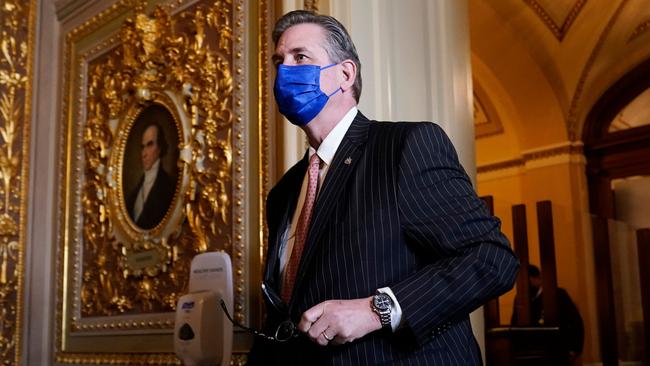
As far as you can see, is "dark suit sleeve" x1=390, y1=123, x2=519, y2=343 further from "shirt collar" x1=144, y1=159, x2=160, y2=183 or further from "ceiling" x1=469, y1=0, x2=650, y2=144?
"ceiling" x1=469, y1=0, x2=650, y2=144

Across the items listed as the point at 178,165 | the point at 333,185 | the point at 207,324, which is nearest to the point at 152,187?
the point at 178,165

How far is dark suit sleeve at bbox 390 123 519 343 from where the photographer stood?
169 centimetres

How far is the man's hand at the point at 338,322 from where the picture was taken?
166cm

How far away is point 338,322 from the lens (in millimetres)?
1653

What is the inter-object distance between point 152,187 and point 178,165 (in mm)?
274

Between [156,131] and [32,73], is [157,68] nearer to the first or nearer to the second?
[156,131]

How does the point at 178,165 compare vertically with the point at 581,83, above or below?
below

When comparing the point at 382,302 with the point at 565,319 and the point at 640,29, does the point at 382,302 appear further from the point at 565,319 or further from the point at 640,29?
the point at 640,29

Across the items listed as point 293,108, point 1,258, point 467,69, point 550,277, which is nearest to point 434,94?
point 467,69

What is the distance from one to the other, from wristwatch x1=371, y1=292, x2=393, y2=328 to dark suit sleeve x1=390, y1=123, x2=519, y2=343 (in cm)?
2

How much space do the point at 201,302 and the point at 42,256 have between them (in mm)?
1990

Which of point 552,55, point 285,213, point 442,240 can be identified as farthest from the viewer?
point 552,55

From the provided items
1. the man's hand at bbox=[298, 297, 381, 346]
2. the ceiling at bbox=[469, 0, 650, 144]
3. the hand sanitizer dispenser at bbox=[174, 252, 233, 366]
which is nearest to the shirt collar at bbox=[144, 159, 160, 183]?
Result: the hand sanitizer dispenser at bbox=[174, 252, 233, 366]

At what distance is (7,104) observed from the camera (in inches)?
196
